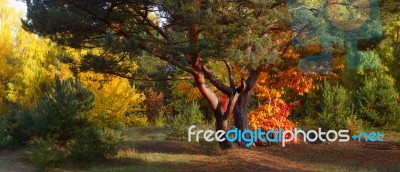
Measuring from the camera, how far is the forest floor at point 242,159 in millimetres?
10086

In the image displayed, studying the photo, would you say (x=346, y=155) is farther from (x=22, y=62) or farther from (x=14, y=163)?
(x=22, y=62)

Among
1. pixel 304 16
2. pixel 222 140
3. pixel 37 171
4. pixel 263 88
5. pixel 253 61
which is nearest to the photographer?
pixel 253 61

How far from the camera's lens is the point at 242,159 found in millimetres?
10641

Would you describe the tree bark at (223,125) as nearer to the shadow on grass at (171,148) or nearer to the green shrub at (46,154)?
the shadow on grass at (171,148)

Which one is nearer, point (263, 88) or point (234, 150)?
point (234, 150)

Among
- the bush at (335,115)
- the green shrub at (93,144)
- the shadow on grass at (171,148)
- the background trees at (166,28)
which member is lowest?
the shadow on grass at (171,148)

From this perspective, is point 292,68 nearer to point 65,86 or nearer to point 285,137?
point 285,137

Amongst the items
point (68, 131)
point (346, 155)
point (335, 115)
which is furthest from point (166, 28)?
point (335, 115)

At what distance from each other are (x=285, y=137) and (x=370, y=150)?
2.48 meters

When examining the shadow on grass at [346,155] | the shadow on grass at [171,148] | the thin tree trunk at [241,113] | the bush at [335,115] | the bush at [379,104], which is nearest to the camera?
the shadow on grass at [346,155]

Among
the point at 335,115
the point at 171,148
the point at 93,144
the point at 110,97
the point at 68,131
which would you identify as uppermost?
the point at 110,97

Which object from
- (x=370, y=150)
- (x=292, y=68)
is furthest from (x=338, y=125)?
(x=292, y=68)

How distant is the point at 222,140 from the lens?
39.7ft

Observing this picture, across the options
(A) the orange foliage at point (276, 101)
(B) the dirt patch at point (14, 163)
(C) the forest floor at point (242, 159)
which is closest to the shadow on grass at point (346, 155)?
(C) the forest floor at point (242, 159)
